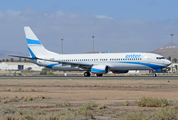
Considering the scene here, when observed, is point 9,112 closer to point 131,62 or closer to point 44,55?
point 131,62

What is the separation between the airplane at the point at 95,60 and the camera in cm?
4906

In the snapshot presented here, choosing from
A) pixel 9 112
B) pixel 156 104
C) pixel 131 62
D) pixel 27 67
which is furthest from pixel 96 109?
pixel 27 67

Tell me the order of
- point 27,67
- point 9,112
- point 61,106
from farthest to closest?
point 27,67 < point 61,106 < point 9,112

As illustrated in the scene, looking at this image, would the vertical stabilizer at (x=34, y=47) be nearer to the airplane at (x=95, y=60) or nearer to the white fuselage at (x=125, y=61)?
the airplane at (x=95, y=60)

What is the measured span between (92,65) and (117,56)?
16.3ft

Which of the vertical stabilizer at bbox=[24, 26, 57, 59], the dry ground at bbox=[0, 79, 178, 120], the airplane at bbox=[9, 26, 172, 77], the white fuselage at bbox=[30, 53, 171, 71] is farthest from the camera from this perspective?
the vertical stabilizer at bbox=[24, 26, 57, 59]

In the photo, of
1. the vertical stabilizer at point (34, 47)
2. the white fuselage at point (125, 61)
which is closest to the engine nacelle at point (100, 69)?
the white fuselage at point (125, 61)

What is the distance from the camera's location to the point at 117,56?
5069 centimetres

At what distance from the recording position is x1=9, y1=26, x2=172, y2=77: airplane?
49.1 meters

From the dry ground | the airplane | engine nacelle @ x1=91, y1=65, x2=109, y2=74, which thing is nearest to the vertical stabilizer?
the airplane

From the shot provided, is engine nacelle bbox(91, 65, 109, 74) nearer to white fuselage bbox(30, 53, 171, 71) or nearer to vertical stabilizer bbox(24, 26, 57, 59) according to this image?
white fuselage bbox(30, 53, 171, 71)

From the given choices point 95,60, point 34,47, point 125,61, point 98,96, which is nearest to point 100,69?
point 95,60

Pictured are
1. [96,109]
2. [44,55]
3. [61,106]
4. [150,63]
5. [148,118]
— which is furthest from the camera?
[44,55]

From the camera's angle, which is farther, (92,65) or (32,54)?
(32,54)
